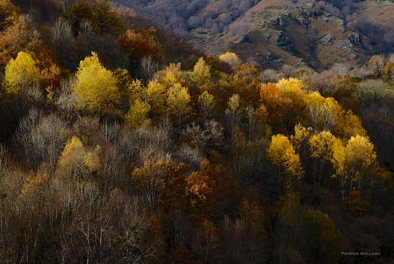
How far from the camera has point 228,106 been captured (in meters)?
60.2

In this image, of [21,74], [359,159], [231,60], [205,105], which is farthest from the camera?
[231,60]

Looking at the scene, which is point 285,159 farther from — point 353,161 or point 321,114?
point 321,114

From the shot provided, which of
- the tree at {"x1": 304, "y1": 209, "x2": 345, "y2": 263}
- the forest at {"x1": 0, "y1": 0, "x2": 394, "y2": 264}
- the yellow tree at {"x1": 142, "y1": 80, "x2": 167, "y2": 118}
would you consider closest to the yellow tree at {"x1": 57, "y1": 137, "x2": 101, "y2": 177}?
the forest at {"x1": 0, "y1": 0, "x2": 394, "y2": 264}

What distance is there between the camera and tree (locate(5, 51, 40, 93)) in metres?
40.7

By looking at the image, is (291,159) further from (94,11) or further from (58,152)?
(94,11)

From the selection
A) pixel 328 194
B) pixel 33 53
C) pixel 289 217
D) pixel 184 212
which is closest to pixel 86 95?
pixel 33 53

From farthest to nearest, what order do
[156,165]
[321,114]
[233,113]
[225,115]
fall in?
1. [321,114]
2. [225,115]
3. [233,113]
4. [156,165]

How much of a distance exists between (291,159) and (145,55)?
37.4 meters

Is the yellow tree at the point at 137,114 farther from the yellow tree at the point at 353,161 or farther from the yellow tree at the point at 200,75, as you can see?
the yellow tree at the point at 353,161

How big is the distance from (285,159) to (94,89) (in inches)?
1318

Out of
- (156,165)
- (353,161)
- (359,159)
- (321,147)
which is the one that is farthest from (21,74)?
(359,159)

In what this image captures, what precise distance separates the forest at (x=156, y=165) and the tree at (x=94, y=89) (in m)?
0.22

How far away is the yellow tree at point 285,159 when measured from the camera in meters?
51.1

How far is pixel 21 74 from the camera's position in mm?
41188
